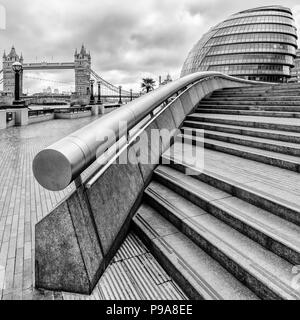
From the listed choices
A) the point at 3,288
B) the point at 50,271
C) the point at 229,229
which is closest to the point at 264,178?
the point at 229,229

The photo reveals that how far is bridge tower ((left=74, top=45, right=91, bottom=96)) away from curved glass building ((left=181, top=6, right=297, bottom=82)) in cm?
8648

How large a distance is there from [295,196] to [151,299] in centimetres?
202

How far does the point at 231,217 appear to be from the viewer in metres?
3.09

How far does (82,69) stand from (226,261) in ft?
471

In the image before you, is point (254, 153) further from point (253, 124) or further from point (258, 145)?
point (253, 124)

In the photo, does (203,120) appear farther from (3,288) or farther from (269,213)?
(3,288)

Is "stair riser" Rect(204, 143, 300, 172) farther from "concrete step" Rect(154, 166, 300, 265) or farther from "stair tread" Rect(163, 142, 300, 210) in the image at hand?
"concrete step" Rect(154, 166, 300, 265)

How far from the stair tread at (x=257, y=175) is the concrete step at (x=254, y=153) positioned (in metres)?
0.09

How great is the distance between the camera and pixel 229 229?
3053 millimetres

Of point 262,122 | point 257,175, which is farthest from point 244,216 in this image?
point 262,122

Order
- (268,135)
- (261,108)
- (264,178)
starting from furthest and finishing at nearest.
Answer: (261,108)
(268,135)
(264,178)

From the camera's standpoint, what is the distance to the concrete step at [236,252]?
2.23 metres

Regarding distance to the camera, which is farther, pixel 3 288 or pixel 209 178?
pixel 209 178

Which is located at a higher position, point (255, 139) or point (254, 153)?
point (255, 139)
